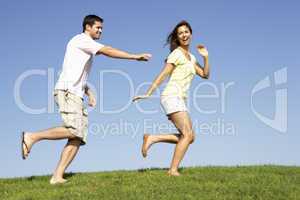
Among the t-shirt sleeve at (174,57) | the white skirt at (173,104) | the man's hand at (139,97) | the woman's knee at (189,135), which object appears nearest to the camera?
the man's hand at (139,97)

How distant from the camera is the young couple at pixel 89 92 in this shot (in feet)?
33.8

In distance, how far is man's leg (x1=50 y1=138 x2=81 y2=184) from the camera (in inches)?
414

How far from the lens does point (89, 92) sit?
436 inches

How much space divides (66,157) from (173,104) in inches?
91.9

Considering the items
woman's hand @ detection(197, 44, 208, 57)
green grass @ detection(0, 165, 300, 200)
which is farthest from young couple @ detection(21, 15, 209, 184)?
green grass @ detection(0, 165, 300, 200)

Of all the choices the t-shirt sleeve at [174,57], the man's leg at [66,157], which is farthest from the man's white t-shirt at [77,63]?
the t-shirt sleeve at [174,57]

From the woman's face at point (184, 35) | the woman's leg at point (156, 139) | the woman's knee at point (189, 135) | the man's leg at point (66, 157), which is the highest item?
the woman's face at point (184, 35)

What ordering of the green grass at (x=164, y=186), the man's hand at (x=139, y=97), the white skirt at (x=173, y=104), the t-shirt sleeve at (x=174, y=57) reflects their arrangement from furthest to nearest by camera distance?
1. the t-shirt sleeve at (x=174, y=57)
2. the white skirt at (x=173, y=104)
3. the man's hand at (x=139, y=97)
4. the green grass at (x=164, y=186)

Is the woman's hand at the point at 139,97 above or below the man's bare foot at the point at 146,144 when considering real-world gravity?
above

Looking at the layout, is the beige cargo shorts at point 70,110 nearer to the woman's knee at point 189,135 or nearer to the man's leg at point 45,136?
the man's leg at point 45,136

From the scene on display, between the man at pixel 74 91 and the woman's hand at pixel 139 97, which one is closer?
the man at pixel 74 91

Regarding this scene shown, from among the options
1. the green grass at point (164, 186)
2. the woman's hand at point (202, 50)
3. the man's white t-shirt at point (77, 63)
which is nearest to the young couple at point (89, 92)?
the man's white t-shirt at point (77, 63)

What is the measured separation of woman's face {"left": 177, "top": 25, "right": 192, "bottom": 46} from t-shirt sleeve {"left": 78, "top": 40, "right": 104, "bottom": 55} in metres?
1.81

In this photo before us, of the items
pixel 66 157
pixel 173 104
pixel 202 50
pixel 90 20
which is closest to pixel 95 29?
pixel 90 20
